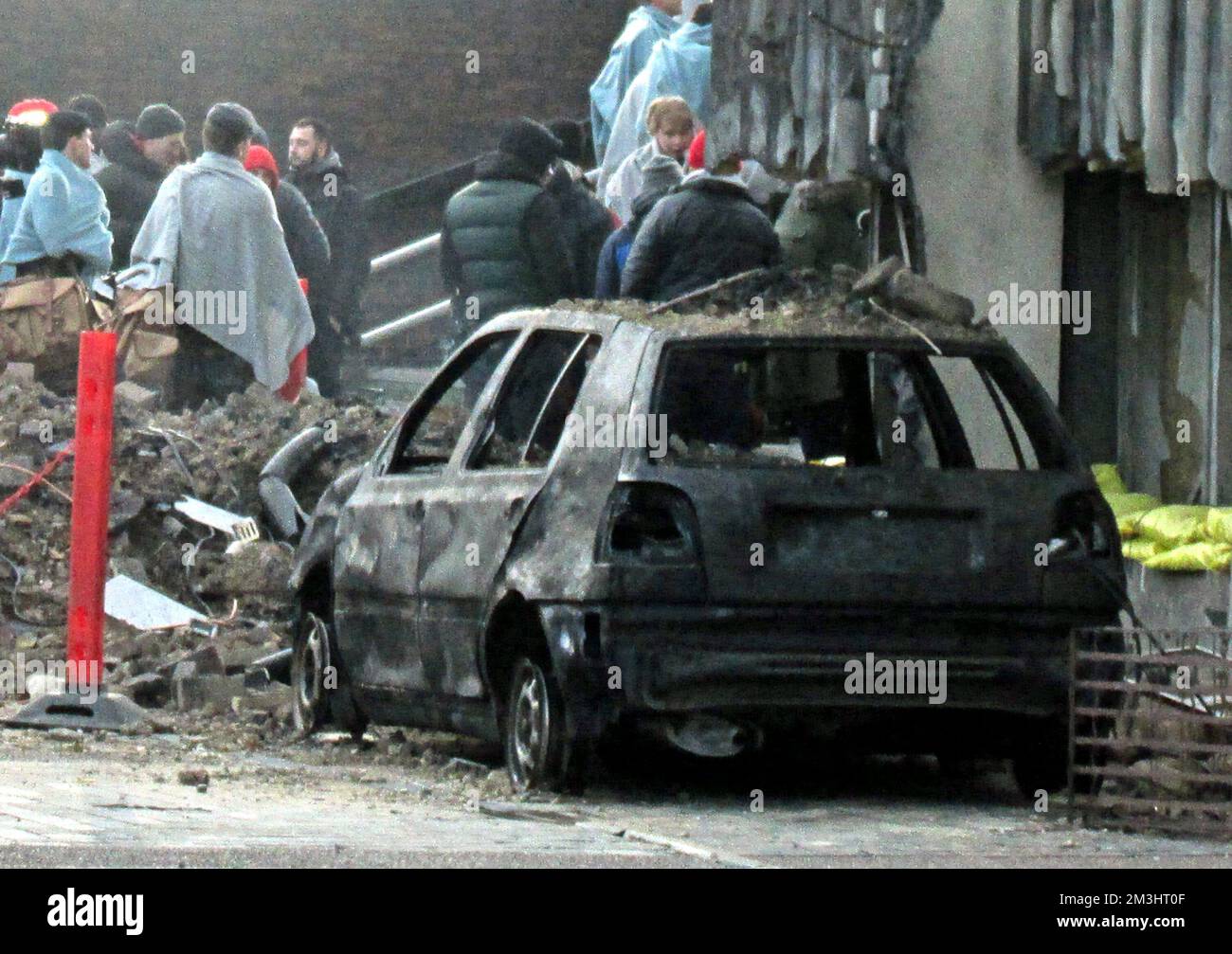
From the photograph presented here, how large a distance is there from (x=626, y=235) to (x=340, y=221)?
608 cm

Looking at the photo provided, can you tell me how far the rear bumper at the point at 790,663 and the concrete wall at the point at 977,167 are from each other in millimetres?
4423

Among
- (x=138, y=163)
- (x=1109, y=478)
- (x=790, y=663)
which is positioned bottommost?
(x=790, y=663)

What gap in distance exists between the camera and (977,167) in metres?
14.8

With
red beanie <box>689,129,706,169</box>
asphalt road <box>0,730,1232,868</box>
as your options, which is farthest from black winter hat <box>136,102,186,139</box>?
asphalt road <box>0,730,1232,868</box>

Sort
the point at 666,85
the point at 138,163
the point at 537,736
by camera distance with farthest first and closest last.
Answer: the point at 138,163
the point at 666,85
the point at 537,736

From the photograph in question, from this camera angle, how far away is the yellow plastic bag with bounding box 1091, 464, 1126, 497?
582 inches

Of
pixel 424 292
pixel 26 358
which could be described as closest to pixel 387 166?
pixel 424 292

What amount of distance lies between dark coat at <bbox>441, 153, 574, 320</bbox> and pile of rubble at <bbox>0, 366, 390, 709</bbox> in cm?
98

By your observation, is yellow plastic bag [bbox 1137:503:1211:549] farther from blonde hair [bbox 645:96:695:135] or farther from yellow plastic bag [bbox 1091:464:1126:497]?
blonde hair [bbox 645:96:695:135]

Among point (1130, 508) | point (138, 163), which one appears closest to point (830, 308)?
point (1130, 508)

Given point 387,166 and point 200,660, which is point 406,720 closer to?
point 200,660

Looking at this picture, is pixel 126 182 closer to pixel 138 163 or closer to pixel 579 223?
pixel 138 163

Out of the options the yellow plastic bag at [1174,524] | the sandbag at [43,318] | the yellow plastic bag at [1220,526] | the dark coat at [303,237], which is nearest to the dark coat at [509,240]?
the sandbag at [43,318]

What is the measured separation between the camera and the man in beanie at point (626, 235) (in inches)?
616
